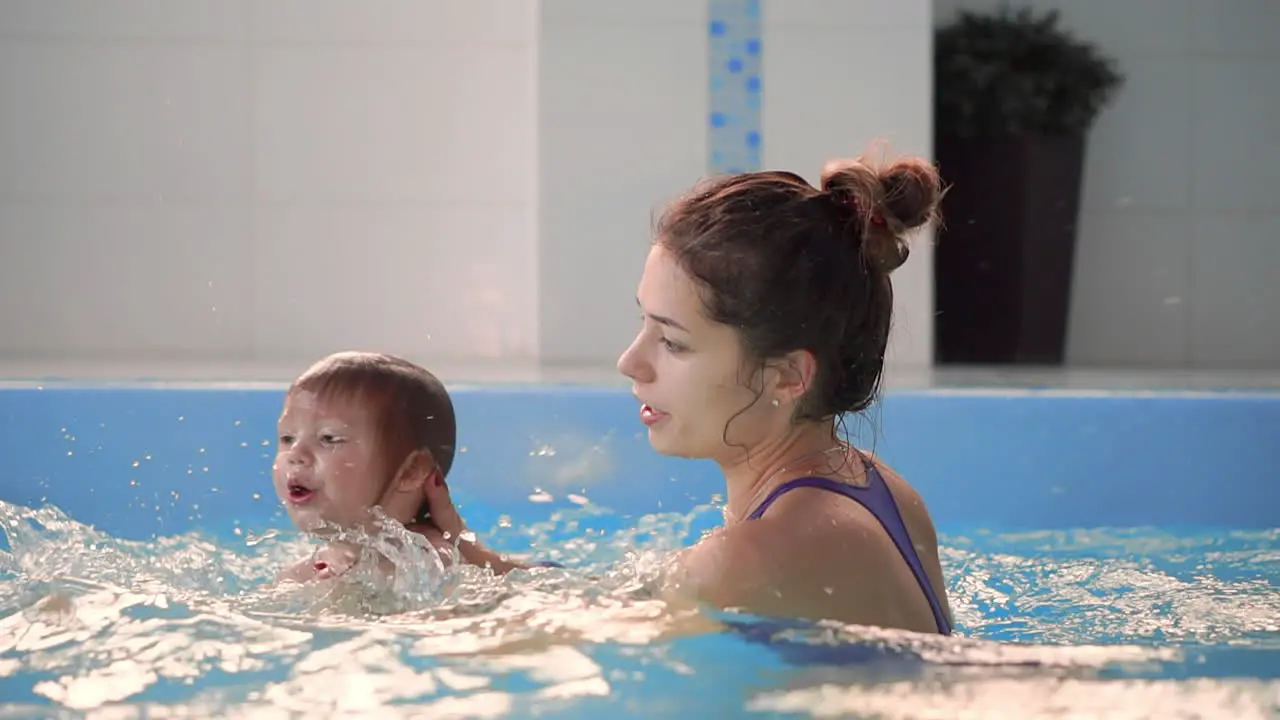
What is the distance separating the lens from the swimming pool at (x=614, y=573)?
1.08 metres

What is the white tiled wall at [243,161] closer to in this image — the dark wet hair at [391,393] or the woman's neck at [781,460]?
the dark wet hair at [391,393]

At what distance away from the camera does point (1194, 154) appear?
6297 mm

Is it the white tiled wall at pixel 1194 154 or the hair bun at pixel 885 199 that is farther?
the white tiled wall at pixel 1194 154

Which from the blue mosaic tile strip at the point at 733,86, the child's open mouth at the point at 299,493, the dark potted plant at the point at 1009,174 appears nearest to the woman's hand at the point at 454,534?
the child's open mouth at the point at 299,493

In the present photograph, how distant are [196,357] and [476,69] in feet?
A: 5.08

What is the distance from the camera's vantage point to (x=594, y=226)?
5.39 m

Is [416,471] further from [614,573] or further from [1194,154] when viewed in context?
[1194,154]

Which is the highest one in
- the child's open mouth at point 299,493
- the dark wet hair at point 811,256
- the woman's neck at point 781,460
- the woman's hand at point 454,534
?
the dark wet hair at point 811,256

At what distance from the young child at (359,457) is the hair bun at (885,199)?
77cm

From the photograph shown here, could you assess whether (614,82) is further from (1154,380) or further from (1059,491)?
(1059,491)

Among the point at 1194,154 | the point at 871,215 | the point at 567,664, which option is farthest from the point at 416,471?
the point at 1194,154

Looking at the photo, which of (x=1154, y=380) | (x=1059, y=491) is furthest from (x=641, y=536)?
(x=1154, y=380)

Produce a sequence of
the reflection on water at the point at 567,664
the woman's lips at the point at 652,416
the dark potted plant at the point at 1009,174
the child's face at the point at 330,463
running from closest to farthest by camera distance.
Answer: the reflection on water at the point at 567,664, the woman's lips at the point at 652,416, the child's face at the point at 330,463, the dark potted plant at the point at 1009,174

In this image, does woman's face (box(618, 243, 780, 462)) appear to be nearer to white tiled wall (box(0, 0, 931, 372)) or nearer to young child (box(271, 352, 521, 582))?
young child (box(271, 352, 521, 582))
